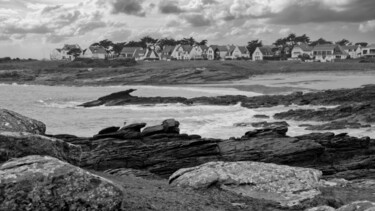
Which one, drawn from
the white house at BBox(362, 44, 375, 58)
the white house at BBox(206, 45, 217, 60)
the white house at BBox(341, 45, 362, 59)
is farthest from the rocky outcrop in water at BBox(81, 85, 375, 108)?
the white house at BBox(341, 45, 362, 59)

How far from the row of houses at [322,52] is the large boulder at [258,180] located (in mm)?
144748

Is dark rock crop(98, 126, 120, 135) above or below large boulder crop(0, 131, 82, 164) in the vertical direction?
below

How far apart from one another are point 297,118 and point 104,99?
26.2m

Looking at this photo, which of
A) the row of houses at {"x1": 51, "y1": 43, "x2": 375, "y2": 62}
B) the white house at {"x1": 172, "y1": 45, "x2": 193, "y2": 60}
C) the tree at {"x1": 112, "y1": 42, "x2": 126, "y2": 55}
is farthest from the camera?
the tree at {"x1": 112, "y1": 42, "x2": 126, "y2": 55}

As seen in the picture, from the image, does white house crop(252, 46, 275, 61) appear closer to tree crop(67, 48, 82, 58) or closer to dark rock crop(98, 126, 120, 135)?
tree crop(67, 48, 82, 58)

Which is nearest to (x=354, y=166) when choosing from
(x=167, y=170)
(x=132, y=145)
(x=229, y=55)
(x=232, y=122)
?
(x=167, y=170)

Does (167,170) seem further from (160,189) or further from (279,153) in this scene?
(160,189)

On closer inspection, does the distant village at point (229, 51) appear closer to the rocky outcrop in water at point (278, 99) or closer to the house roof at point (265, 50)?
the house roof at point (265, 50)

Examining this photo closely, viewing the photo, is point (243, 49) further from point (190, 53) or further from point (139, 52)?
point (139, 52)

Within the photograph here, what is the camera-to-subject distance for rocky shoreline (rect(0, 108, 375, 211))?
23.7 ft

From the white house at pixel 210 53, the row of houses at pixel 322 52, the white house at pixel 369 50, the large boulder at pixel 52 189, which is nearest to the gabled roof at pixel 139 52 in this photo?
the white house at pixel 210 53

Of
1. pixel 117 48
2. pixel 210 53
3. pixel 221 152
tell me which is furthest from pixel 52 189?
pixel 117 48

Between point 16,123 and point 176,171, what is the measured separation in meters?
4.60

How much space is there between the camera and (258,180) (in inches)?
457
